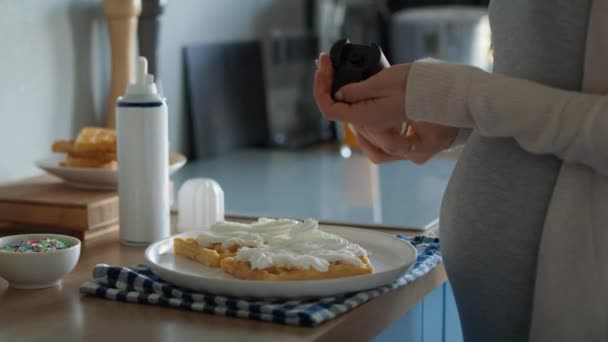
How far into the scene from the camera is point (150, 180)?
3.88 ft

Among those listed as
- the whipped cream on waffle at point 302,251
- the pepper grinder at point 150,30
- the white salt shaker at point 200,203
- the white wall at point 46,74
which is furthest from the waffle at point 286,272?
the pepper grinder at point 150,30

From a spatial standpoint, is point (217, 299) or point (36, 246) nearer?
point (217, 299)

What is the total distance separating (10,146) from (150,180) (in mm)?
450

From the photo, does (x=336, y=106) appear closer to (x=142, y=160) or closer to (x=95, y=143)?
(x=142, y=160)

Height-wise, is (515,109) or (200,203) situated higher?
(515,109)

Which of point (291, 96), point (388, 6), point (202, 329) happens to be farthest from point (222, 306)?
point (388, 6)

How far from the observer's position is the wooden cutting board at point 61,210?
1235mm

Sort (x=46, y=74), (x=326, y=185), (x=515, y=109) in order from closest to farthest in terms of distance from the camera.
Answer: (x=515, y=109) < (x=46, y=74) < (x=326, y=185)

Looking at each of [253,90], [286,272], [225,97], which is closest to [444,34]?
[253,90]

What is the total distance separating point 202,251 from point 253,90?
4.10 feet

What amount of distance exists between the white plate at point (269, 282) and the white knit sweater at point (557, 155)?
6.3 inches

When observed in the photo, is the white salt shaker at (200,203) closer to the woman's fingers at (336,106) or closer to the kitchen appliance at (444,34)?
the woman's fingers at (336,106)

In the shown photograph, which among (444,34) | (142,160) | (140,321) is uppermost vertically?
(444,34)

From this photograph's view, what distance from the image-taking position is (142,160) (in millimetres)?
1177
